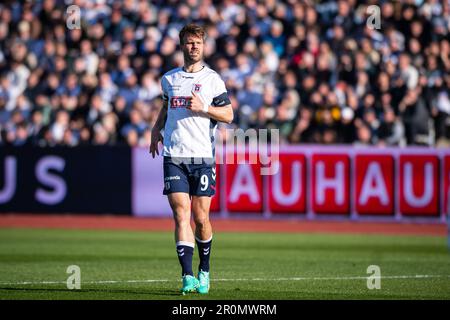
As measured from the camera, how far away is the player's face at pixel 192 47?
10555 millimetres

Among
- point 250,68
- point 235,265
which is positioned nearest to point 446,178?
point 250,68

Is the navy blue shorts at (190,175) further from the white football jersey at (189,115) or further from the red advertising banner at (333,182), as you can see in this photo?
the red advertising banner at (333,182)

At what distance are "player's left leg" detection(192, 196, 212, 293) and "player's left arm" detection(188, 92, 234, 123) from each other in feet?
2.69

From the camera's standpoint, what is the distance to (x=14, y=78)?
25250mm

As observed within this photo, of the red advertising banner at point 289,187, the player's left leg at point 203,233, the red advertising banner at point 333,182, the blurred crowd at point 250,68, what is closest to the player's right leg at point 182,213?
the player's left leg at point 203,233

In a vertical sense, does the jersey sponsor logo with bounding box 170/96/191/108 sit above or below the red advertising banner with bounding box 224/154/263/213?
above

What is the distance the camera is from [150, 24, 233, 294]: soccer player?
10590 mm

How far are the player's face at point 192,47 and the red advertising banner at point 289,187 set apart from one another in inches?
480

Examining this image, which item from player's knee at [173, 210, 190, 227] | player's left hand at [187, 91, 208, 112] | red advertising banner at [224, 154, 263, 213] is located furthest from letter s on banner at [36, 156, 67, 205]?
player's left hand at [187, 91, 208, 112]

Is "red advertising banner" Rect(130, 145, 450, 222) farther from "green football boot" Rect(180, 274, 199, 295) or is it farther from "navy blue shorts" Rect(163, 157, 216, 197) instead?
"green football boot" Rect(180, 274, 199, 295)

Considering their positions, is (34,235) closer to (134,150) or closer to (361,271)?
(134,150)

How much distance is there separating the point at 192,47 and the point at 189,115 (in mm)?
680

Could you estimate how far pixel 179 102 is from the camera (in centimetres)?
1074
